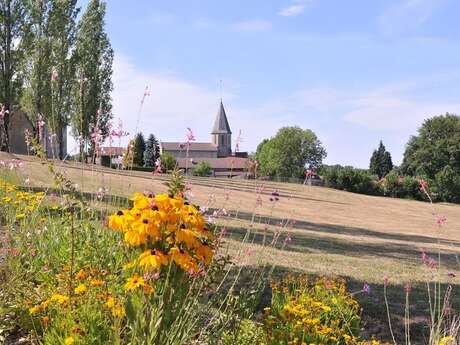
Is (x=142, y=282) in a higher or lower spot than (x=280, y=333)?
higher

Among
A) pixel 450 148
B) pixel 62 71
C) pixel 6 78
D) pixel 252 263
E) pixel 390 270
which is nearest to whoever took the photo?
pixel 252 263

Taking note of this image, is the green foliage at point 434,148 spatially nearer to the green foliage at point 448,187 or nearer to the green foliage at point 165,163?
the green foliage at point 448,187

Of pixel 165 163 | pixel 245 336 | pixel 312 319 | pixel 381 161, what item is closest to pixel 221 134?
pixel 381 161

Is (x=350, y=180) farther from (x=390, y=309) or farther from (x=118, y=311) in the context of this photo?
→ (x=118, y=311)

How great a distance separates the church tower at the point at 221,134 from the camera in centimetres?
12381

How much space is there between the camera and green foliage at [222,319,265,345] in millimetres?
3748

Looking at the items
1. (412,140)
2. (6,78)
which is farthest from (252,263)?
(412,140)

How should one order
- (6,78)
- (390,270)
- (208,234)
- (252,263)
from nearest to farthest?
(208,234), (252,263), (390,270), (6,78)

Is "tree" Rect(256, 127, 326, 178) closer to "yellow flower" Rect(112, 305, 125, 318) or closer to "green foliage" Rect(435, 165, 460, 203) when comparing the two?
"green foliage" Rect(435, 165, 460, 203)

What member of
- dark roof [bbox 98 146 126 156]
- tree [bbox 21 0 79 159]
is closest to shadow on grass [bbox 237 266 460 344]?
dark roof [bbox 98 146 126 156]

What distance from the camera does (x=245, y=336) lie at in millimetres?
3797

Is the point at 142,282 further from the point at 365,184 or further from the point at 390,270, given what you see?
the point at 365,184

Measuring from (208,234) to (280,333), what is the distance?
1.27 meters

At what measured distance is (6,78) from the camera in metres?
31.4
